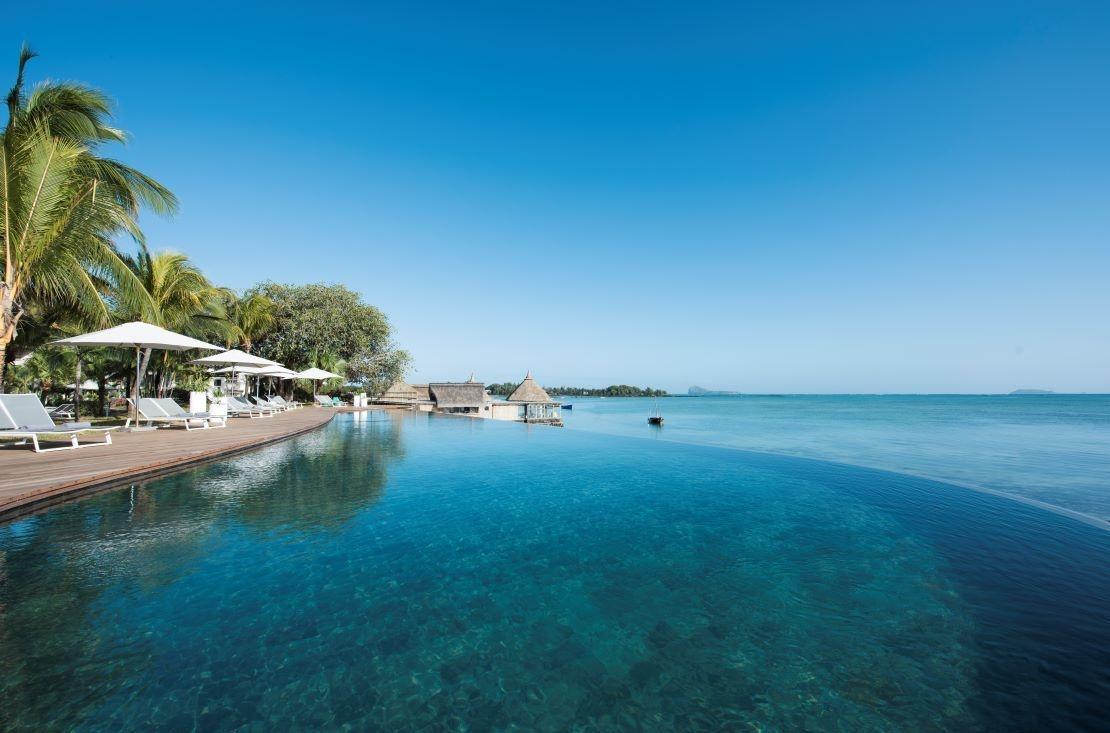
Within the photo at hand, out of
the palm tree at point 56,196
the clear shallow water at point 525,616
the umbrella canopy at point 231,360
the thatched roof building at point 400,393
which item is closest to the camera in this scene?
the clear shallow water at point 525,616

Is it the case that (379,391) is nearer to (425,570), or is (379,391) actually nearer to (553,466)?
(553,466)

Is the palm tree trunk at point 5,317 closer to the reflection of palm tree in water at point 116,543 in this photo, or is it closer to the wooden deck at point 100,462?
the wooden deck at point 100,462

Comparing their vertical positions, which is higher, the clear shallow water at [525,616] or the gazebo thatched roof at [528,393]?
the gazebo thatched roof at [528,393]

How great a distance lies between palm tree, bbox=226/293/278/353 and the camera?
2516 cm

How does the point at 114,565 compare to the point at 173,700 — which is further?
the point at 114,565

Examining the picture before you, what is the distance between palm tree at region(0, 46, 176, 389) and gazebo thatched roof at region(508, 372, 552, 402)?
2289cm

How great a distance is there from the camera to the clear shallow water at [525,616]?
8.97ft

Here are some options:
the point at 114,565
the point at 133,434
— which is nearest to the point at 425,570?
the point at 114,565

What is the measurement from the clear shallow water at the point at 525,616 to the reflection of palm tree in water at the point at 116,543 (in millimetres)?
28

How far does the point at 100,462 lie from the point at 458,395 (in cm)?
2319

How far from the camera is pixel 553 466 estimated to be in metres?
11.2

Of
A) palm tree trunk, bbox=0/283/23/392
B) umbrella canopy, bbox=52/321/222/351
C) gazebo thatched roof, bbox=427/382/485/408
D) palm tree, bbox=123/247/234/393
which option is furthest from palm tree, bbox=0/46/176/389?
gazebo thatched roof, bbox=427/382/485/408

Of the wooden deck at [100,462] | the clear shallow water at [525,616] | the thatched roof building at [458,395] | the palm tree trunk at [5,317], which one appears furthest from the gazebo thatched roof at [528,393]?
the palm tree trunk at [5,317]

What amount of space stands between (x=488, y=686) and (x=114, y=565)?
3.97 m
